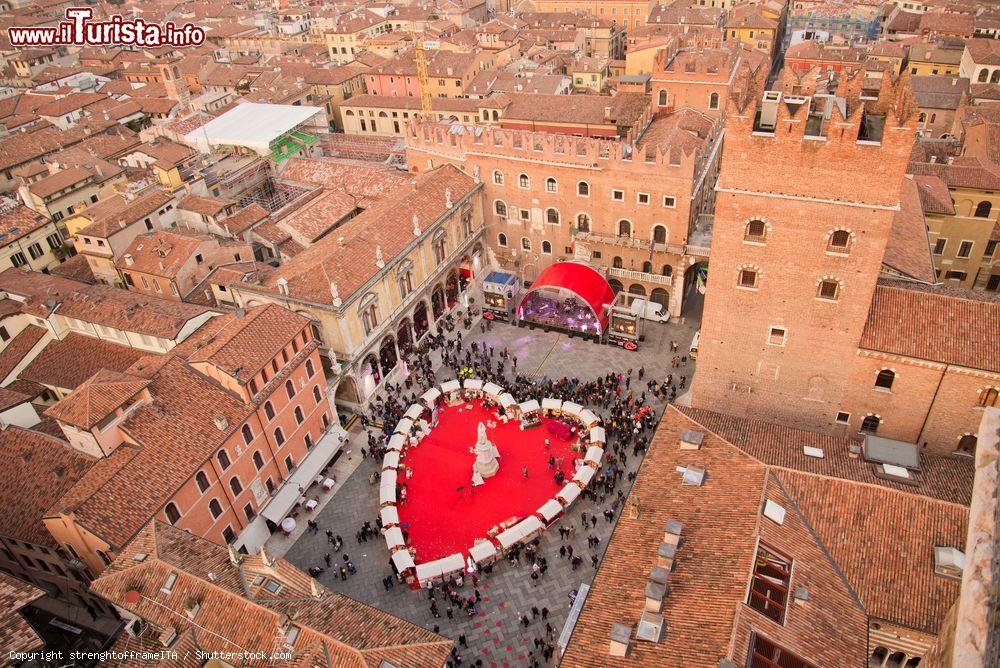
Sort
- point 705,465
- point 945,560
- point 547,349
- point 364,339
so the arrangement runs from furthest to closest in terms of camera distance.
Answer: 1. point 547,349
2. point 364,339
3. point 705,465
4. point 945,560

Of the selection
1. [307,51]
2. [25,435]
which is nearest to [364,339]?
[25,435]

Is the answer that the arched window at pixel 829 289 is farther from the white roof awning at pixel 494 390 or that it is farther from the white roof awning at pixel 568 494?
the white roof awning at pixel 494 390

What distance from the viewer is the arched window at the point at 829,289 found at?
26.9 meters

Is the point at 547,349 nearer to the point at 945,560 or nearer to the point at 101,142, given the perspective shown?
the point at 945,560

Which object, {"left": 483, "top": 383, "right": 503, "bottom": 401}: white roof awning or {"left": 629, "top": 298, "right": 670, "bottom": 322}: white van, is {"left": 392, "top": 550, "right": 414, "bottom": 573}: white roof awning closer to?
{"left": 483, "top": 383, "right": 503, "bottom": 401}: white roof awning

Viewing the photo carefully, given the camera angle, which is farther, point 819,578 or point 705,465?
point 705,465

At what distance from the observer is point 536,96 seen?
5978 cm

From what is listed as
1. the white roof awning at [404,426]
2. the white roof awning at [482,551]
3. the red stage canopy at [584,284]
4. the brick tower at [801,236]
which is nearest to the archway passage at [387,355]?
the white roof awning at [404,426]

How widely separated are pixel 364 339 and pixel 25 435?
17.1 meters

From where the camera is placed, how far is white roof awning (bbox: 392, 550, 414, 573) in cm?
2938

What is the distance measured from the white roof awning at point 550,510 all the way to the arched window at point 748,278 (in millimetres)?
13409

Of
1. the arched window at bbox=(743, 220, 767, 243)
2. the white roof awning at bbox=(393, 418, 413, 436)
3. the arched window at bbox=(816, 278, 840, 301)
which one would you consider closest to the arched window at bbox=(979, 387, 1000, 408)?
the arched window at bbox=(816, 278, 840, 301)

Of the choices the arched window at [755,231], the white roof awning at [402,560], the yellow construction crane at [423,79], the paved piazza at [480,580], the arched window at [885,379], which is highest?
the arched window at [755,231]

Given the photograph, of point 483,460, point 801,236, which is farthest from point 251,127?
point 801,236
